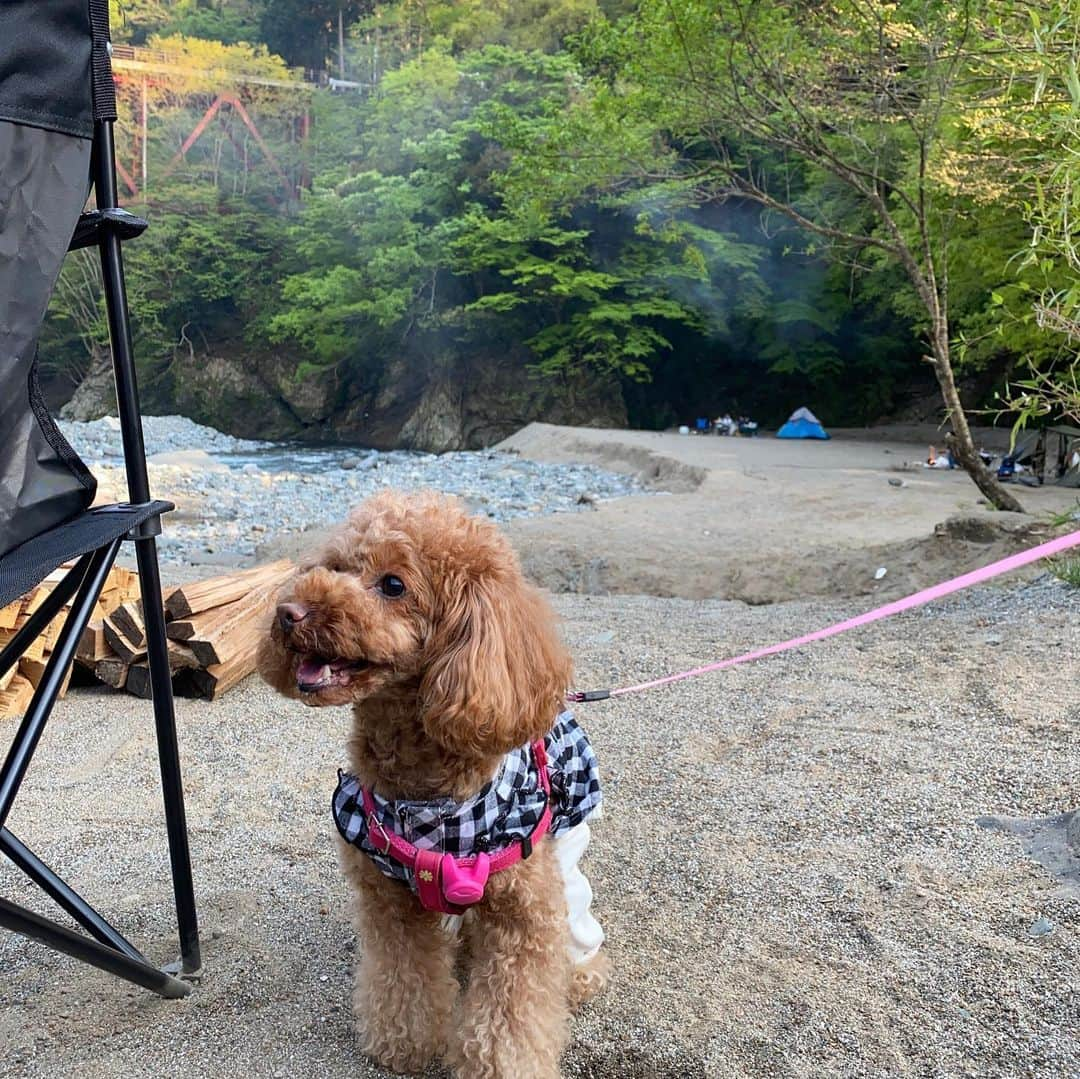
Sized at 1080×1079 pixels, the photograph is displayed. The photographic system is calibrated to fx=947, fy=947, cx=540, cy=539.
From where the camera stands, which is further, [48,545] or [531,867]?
[531,867]

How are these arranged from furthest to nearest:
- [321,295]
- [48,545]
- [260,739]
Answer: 1. [321,295]
2. [260,739]
3. [48,545]

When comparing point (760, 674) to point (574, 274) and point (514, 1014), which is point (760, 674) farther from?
point (574, 274)

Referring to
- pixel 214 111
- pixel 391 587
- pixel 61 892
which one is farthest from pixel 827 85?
pixel 214 111

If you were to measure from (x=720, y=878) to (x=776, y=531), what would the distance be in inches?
256

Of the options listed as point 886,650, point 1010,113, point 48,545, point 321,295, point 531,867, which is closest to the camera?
point 48,545

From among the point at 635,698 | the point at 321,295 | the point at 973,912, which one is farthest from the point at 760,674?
the point at 321,295

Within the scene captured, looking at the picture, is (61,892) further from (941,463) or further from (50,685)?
(941,463)

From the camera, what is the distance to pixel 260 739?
3238mm

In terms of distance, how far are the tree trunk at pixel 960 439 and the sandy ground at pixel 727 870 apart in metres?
2.69

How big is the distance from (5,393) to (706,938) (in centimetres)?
172

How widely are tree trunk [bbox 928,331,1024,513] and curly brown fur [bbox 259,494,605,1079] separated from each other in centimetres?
563

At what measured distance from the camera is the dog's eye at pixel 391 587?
5.19ft

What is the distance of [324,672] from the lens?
1.49 metres

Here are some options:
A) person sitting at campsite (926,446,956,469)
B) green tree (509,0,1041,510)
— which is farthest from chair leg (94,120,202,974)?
person sitting at campsite (926,446,956,469)
